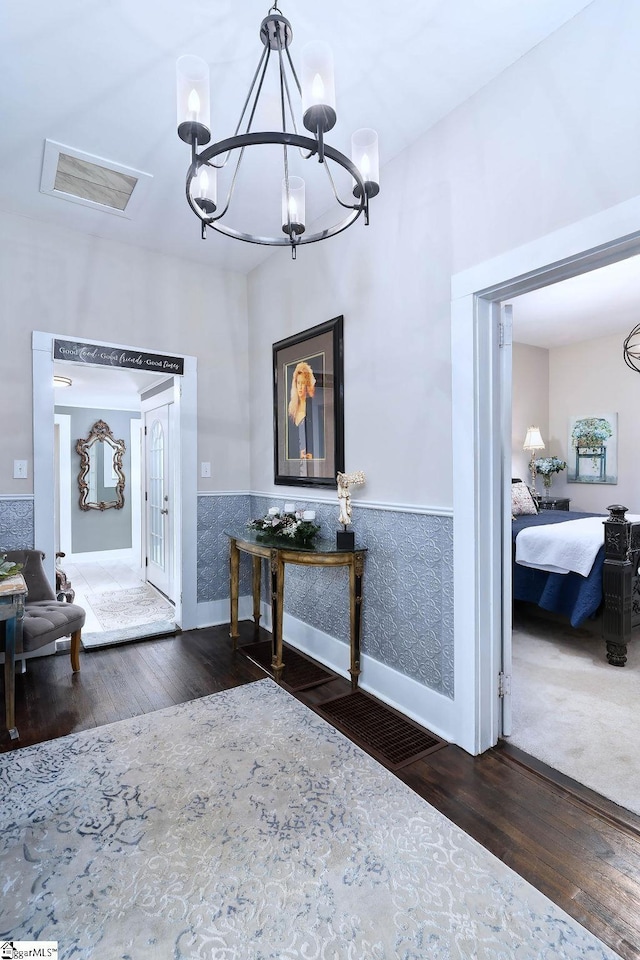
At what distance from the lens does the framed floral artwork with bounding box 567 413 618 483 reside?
237 inches

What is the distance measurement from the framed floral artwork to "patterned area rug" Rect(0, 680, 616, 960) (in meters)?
5.31

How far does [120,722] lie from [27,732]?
42 centimetres

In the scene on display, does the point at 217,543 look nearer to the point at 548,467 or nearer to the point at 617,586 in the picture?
the point at 617,586

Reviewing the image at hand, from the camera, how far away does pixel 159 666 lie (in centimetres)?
317

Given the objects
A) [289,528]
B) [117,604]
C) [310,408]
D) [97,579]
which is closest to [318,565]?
[289,528]

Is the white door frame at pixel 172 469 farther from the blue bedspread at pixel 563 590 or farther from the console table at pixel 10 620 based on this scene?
the blue bedspread at pixel 563 590

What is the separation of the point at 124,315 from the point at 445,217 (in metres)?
2.39

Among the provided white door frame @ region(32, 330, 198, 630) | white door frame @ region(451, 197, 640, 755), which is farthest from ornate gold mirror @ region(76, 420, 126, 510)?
white door frame @ region(451, 197, 640, 755)

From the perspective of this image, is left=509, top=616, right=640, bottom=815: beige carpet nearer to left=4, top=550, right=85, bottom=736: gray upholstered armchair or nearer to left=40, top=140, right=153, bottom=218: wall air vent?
left=4, top=550, right=85, bottom=736: gray upholstered armchair

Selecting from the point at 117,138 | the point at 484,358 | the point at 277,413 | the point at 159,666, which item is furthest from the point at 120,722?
the point at 117,138

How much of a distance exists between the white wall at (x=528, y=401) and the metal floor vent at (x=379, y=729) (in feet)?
14.6

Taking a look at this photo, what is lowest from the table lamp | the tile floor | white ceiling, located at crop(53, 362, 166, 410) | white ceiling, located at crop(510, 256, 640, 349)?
the tile floor

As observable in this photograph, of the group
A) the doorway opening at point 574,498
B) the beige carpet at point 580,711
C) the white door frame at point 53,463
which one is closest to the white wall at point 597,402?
the doorway opening at point 574,498

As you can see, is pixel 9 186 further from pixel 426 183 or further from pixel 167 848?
pixel 167 848
